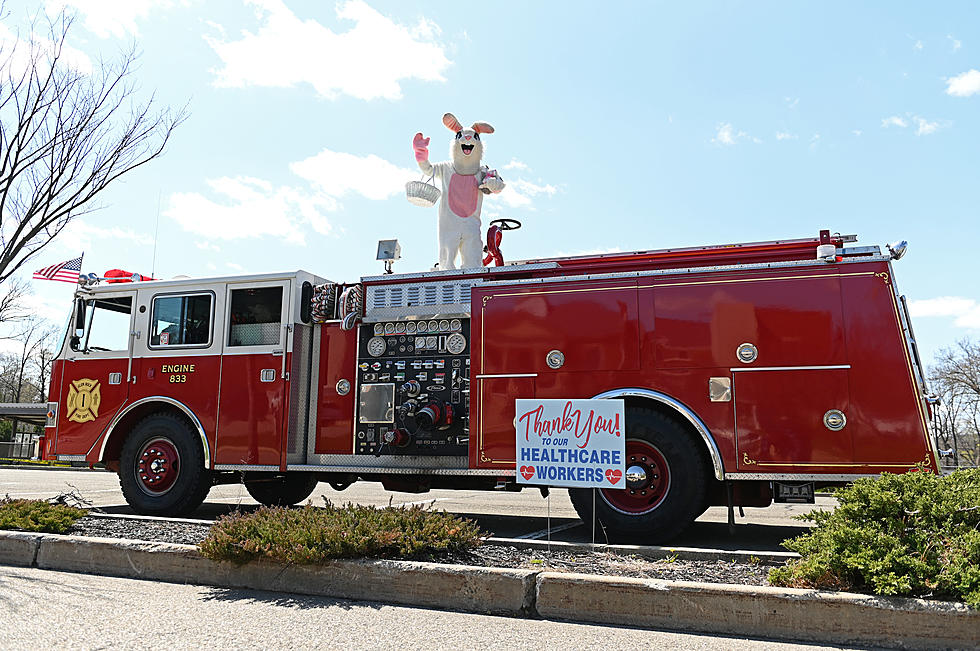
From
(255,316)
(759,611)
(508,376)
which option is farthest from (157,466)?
(759,611)

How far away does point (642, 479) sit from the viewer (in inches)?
276

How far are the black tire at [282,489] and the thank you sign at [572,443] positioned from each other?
4.28 metres

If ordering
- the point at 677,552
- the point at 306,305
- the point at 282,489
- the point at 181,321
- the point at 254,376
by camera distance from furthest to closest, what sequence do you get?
the point at 282,489 → the point at 181,321 → the point at 306,305 → the point at 254,376 → the point at 677,552

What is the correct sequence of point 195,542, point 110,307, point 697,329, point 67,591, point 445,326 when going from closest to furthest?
point 67,591
point 195,542
point 697,329
point 445,326
point 110,307

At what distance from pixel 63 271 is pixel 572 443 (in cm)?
806

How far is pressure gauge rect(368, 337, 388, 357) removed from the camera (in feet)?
27.5

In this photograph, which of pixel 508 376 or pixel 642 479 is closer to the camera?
pixel 642 479

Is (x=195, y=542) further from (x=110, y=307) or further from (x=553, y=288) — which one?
(x=110, y=307)

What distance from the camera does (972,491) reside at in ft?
15.9

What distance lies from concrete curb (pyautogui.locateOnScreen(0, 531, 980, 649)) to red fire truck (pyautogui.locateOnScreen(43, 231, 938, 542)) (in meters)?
2.31

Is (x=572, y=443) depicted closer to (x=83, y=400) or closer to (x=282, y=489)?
(x=282, y=489)

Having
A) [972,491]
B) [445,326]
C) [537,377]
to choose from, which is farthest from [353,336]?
[972,491]

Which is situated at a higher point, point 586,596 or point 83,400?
point 83,400

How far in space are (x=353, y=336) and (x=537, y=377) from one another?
2292 millimetres
